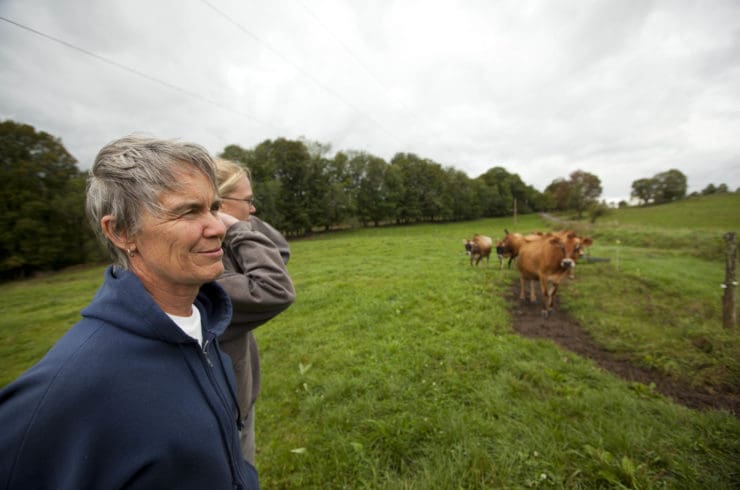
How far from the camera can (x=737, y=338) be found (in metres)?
4.54

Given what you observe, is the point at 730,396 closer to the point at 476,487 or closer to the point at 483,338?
the point at 483,338

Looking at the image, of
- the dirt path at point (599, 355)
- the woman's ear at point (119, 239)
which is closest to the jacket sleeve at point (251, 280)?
the woman's ear at point (119, 239)

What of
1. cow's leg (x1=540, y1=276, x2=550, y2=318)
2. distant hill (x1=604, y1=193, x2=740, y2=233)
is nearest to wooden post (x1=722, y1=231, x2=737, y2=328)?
cow's leg (x1=540, y1=276, x2=550, y2=318)

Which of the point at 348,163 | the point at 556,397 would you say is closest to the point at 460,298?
the point at 556,397

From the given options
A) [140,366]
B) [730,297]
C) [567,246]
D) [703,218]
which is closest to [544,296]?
[567,246]

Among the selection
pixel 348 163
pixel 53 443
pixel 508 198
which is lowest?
pixel 53 443

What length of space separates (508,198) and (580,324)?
5911 cm

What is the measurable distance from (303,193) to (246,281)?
3821cm

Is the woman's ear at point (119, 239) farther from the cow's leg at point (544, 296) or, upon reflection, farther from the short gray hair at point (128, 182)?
the cow's leg at point (544, 296)

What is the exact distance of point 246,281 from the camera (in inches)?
64.3

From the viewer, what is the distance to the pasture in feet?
8.13

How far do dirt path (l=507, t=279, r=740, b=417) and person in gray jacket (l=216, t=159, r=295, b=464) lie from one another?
4.93m

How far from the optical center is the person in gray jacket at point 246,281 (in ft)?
5.36

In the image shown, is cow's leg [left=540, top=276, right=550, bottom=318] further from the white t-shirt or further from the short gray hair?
the short gray hair
